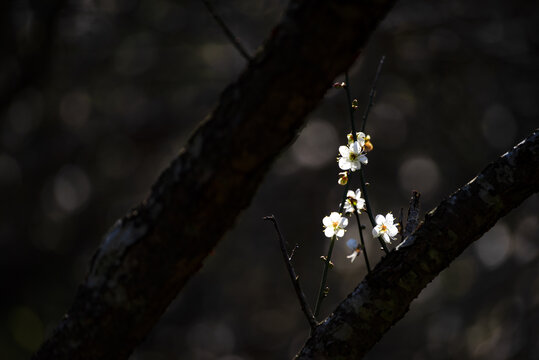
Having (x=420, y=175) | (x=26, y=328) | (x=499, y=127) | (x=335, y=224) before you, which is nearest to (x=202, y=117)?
(x=420, y=175)

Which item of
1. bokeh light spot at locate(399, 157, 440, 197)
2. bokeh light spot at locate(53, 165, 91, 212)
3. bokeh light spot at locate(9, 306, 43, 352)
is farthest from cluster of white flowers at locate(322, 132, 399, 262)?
bokeh light spot at locate(53, 165, 91, 212)

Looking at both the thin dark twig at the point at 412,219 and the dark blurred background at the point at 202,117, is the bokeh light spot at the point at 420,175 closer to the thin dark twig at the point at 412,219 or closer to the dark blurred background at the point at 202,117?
the dark blurred background at the point at 202,117

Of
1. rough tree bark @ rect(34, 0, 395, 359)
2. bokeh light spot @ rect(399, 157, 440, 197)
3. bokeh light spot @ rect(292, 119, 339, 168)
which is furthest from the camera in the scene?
bokeh light spot @ rect(292, 119, 339, 168)

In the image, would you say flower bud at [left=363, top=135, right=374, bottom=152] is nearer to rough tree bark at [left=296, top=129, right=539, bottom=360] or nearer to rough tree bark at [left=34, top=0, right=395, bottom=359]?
rough tree bark at [left=296, top=129, right=539, bottom=360]

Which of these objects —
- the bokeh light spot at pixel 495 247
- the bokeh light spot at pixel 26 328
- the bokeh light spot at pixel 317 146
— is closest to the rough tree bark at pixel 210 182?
the bokeh light spot at pixel 26 328

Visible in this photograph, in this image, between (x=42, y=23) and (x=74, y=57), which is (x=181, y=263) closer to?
(x=42, y=23)
